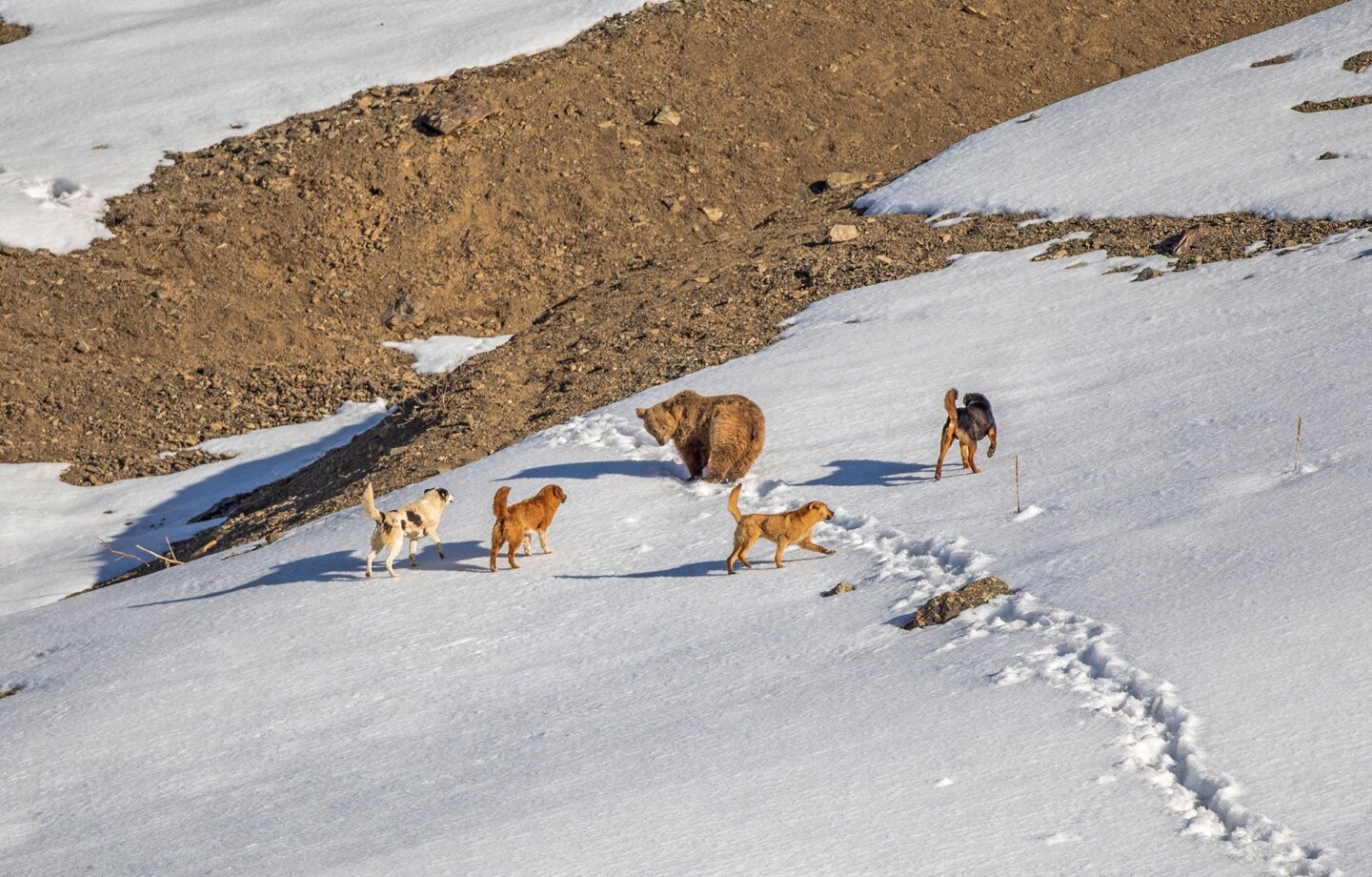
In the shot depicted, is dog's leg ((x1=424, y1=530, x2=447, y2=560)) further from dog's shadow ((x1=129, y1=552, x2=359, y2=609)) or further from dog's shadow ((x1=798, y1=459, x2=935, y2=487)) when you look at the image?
dog's shadow ((x1=798, y1=459, x2=935, y2=487))

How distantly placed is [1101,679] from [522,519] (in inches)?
176

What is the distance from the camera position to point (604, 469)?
1204 cm

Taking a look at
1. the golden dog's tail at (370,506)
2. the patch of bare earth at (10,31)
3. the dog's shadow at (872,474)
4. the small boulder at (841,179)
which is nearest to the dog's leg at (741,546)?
the dog's shadow at (872,474)

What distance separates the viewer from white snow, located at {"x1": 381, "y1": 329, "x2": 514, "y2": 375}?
762 inches

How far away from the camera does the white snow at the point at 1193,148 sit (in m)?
17.1

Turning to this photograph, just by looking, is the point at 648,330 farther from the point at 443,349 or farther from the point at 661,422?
the point at 661,422

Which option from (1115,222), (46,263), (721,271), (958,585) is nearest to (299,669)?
(958,585)

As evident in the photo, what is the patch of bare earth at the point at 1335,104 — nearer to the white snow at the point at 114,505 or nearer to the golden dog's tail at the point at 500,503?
the white snow at the point at 114,505

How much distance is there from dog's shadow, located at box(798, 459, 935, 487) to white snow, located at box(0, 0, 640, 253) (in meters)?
14.6

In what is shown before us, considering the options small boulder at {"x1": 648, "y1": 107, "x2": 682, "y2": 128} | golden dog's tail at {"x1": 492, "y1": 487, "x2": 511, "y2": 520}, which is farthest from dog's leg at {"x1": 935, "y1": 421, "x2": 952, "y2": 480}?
small boulder at {"x1": 648, "y1": 107, "x2": 682, "y2": 128}

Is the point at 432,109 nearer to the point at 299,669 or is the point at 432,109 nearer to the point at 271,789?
the point at 299,669

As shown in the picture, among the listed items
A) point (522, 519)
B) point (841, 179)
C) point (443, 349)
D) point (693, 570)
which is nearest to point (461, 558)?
point (522, 519)

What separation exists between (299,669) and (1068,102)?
1767 centimetres

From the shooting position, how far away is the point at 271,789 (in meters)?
7.46
